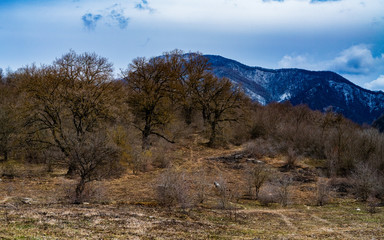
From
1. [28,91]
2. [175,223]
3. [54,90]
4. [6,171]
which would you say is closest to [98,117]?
[54,90]

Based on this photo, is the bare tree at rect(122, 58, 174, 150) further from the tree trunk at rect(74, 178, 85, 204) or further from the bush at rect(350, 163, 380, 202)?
the bush at rect(350, 163, 380, 202)

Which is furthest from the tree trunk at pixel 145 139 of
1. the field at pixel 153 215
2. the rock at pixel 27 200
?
the rock at pixel 27 200

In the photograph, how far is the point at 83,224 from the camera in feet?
37.7

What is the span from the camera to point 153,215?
14883mm

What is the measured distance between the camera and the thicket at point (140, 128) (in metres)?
22.3

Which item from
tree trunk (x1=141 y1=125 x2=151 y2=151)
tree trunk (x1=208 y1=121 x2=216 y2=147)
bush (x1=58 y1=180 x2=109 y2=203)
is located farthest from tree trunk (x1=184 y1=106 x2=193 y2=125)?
bush (x1=58 y1=180 x2=109 y2=203)

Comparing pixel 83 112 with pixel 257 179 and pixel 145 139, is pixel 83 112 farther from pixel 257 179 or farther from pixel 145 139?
pixel 257 179

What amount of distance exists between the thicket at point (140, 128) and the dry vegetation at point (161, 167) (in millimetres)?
130

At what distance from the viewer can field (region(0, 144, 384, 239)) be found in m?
10.9

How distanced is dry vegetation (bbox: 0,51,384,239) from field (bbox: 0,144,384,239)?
69 millimetres

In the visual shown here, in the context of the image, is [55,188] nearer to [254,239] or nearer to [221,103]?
[254,239]

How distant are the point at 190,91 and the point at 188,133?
709 cm

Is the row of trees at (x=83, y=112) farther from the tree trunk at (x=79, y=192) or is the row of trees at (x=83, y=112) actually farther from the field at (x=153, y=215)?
the field at (x=153, y=215)

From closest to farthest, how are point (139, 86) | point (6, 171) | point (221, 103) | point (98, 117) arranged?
point (6, 171), point (98, 117), point (139, 86), point (221, 103)
